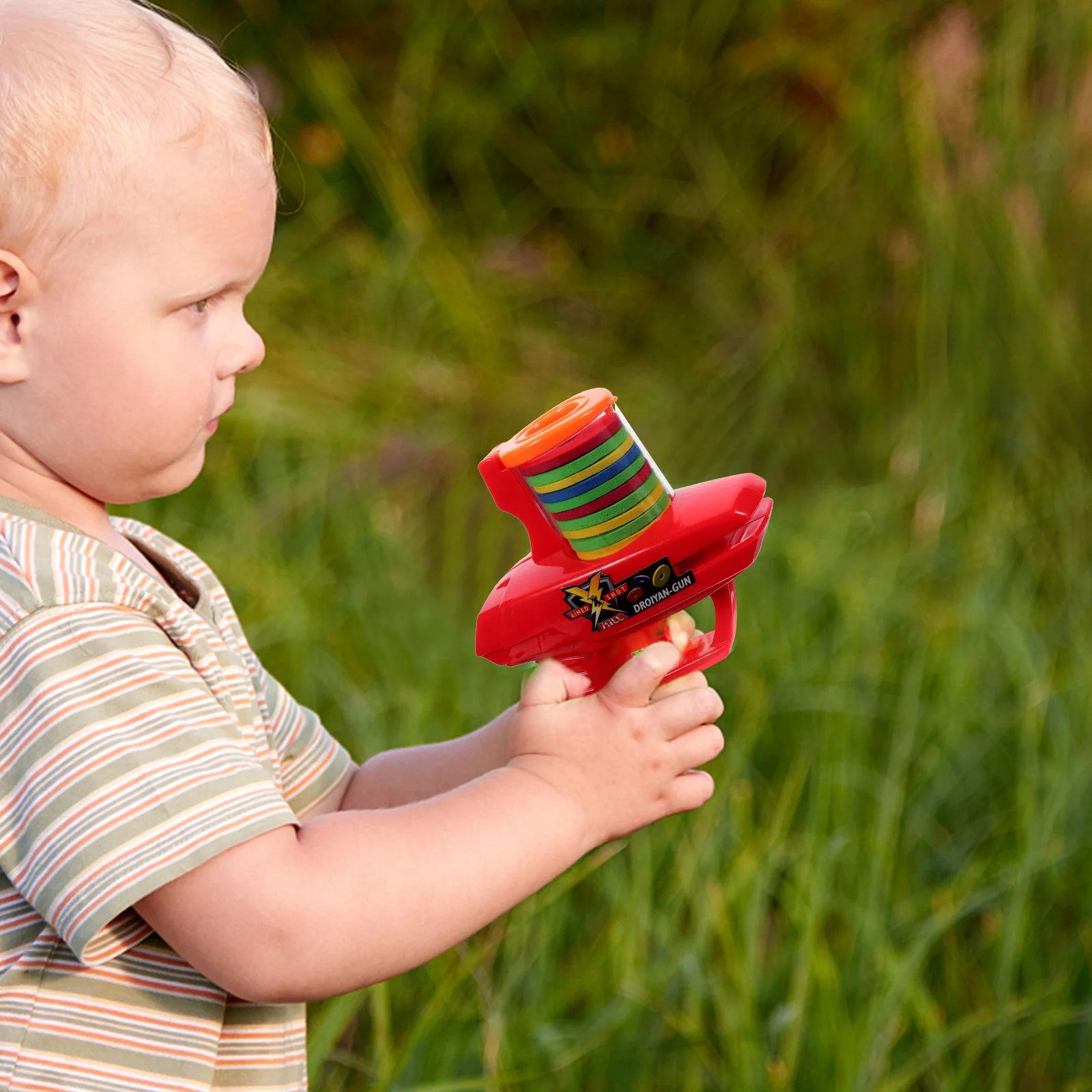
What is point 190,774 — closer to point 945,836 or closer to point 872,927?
point 872,927

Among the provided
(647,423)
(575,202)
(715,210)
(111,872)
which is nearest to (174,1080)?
(111,872)

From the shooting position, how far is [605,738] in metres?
1.16

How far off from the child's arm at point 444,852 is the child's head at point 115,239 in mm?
342

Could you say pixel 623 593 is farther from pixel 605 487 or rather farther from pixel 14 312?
pixel 14 312

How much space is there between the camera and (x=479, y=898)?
1.09 meters

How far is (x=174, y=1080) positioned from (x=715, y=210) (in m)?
3.21

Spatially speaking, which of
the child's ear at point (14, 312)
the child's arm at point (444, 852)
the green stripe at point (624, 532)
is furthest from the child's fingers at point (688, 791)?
the child's ear at point (14, 312)

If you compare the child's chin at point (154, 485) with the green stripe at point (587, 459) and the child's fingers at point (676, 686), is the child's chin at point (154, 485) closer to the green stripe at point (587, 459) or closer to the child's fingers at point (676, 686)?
the green stripe at point (587, 459)

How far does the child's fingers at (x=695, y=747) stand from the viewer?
1.18 m

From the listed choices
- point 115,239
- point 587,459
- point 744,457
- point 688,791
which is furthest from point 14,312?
→ point 744,457

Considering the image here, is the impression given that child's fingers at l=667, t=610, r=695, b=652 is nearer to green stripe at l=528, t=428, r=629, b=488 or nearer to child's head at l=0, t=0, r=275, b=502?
green stripe at l=528, t=428, r=629, b=488

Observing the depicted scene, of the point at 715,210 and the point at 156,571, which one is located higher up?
the point at 156,571

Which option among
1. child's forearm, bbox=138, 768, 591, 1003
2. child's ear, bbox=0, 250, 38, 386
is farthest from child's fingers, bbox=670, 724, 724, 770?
child's ear, bbox=0, 250, 38, 386

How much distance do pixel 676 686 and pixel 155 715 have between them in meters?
0.43
